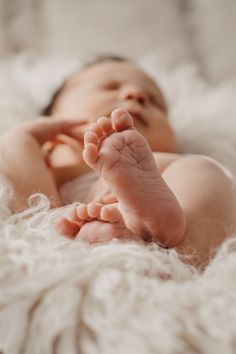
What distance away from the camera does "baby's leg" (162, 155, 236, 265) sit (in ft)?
2.35

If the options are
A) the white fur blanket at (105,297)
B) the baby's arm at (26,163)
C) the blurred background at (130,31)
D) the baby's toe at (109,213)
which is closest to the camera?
the white fur blanket at (105,297)

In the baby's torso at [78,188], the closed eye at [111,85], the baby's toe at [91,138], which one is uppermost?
the baby's toe at [91,138]

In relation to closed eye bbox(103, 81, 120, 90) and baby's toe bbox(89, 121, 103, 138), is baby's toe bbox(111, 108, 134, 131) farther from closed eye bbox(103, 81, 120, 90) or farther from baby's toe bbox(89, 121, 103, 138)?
closed eye bbox(103, 81, 120, 90)

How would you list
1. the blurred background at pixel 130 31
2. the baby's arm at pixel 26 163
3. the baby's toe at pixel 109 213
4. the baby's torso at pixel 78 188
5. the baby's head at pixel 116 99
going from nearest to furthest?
the baby's toe at pixel 109 213, the baby's arm at pixel 26 163, the baby's torso at pixel 78 188, the baby's head at pixel 116 99, the blurred background at pixel 130 31

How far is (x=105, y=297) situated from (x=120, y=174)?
6.3 inches

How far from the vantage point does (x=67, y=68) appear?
153cm

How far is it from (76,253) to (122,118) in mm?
194

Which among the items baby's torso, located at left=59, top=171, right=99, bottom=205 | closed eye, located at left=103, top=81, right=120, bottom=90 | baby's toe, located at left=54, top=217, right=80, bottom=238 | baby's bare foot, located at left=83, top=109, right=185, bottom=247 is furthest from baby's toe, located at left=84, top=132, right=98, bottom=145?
closed eye, located at left=103, top=81, right=120, bottom=90

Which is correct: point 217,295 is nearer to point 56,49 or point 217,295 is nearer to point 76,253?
point 76,253

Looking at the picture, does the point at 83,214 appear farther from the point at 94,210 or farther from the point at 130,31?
the point at 130,31

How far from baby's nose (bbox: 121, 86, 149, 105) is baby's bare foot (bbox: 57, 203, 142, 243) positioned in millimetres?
489

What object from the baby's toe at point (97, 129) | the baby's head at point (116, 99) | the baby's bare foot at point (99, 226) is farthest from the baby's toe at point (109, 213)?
the baby's head at point (116, 99)

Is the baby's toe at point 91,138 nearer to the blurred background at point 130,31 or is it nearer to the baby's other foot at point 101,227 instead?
the baby's other foot at point 101,227

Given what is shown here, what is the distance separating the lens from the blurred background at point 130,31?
1780 mm
